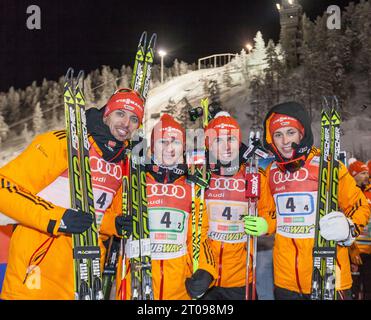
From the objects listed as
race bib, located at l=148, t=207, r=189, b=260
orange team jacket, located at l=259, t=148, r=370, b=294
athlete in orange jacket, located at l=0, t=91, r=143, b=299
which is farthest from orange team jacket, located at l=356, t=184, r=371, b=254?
athlete in orange jacket, located at l=0, t=91, r=143, b=299

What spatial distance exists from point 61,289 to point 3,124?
19.6 feet

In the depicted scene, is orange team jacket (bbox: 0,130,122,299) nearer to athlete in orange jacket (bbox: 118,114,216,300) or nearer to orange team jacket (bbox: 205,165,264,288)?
athlete in orange jacket (bbox: 118,114,216,300)

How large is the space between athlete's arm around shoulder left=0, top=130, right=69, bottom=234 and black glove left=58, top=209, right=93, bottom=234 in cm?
3

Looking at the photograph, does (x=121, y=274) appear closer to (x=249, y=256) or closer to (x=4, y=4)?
(x=249, y=256)

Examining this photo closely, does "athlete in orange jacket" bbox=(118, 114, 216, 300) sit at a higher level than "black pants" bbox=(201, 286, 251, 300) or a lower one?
higher

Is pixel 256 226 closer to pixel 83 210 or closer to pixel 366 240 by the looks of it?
pixel 83 210

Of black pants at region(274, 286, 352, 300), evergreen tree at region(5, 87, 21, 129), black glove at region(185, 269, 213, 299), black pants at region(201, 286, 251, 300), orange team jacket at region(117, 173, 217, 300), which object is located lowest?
black pants at region(201, 286, 251, 300)

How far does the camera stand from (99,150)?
2461mm

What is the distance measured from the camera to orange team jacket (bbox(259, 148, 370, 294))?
8.61 ft

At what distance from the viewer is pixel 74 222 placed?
2.00 metres

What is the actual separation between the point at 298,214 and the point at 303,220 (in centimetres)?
6

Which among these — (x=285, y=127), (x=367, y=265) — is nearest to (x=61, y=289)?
(x=285, y=127)

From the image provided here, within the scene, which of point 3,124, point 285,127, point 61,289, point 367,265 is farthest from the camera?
point 3,124

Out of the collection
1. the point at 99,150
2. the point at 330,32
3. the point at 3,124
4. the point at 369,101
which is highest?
the point at 330,32
